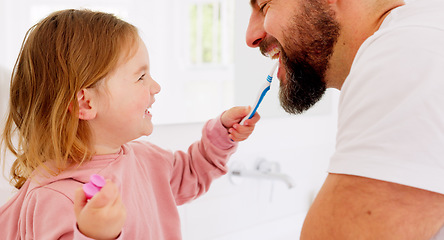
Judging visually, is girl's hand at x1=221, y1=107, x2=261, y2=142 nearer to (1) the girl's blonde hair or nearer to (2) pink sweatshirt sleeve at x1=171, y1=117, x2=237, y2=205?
(2) pink sweatshirt sleeve at x1=171, y1=117, x2=237, y2=205

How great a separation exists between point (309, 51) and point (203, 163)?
1.14 feet

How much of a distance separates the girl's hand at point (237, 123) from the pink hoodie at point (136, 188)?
0.07 feet

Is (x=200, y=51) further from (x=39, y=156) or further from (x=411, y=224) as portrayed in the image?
(x=411, y=224)

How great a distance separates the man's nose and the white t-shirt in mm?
436

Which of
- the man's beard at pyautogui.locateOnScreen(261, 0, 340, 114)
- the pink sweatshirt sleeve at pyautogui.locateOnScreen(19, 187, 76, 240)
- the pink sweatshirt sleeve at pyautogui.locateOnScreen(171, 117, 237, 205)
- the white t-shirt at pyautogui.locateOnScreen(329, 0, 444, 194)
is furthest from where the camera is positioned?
the pink sweatshirt sleeve at pyautogui.locateOnScreen(171, 117, 237, 205)

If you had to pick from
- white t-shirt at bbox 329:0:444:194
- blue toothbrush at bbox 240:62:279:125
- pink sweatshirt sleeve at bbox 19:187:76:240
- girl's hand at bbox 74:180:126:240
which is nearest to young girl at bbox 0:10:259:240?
pink sweatshirt sleeve at bbox 19:187:76:240

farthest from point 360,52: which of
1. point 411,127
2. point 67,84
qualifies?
point 67,84

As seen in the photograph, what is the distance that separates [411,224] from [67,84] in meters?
0.60

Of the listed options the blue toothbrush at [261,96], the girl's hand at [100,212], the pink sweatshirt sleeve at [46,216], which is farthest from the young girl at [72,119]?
the blue toothbrush at [261,96]

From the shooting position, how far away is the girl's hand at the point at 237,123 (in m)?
1.02

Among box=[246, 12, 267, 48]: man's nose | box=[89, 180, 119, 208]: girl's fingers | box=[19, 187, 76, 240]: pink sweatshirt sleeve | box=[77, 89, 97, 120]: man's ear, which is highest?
box=[246, 12, 267, 48]: man's nose

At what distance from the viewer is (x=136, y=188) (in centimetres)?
91

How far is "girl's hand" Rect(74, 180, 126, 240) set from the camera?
628 mm

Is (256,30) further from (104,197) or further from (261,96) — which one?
(104,197)
